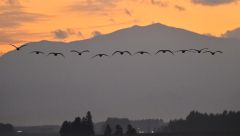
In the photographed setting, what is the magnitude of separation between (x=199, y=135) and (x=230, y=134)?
1524cm

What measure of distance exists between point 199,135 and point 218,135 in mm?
12322

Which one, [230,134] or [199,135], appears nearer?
[230,134]

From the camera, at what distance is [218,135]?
7357 inches

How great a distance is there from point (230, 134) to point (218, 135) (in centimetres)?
332

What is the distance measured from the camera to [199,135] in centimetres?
19875
